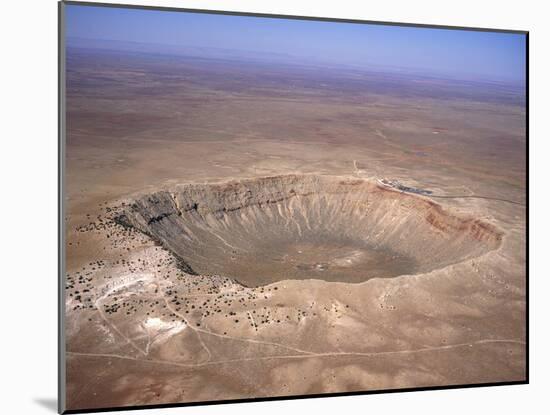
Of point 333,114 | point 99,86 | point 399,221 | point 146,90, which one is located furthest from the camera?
point 146,90

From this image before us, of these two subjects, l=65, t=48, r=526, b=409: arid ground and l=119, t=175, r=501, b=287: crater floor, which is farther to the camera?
l=119, t=175, r=501, b=287: crater floor

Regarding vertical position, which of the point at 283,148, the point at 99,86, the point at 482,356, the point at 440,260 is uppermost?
the point at 99,86

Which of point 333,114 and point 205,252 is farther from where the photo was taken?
point 333,114

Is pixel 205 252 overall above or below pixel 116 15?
below

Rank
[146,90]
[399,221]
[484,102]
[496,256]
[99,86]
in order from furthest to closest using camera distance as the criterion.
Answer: [146,90]
[399,221]
[99,86]
[484,102]
[496,256]

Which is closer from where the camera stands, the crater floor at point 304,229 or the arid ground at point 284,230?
the arid ground at point 284,230

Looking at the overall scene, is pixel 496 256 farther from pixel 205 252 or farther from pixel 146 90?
pixel 146 90

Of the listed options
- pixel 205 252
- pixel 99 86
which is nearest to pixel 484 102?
pixel 205 252
